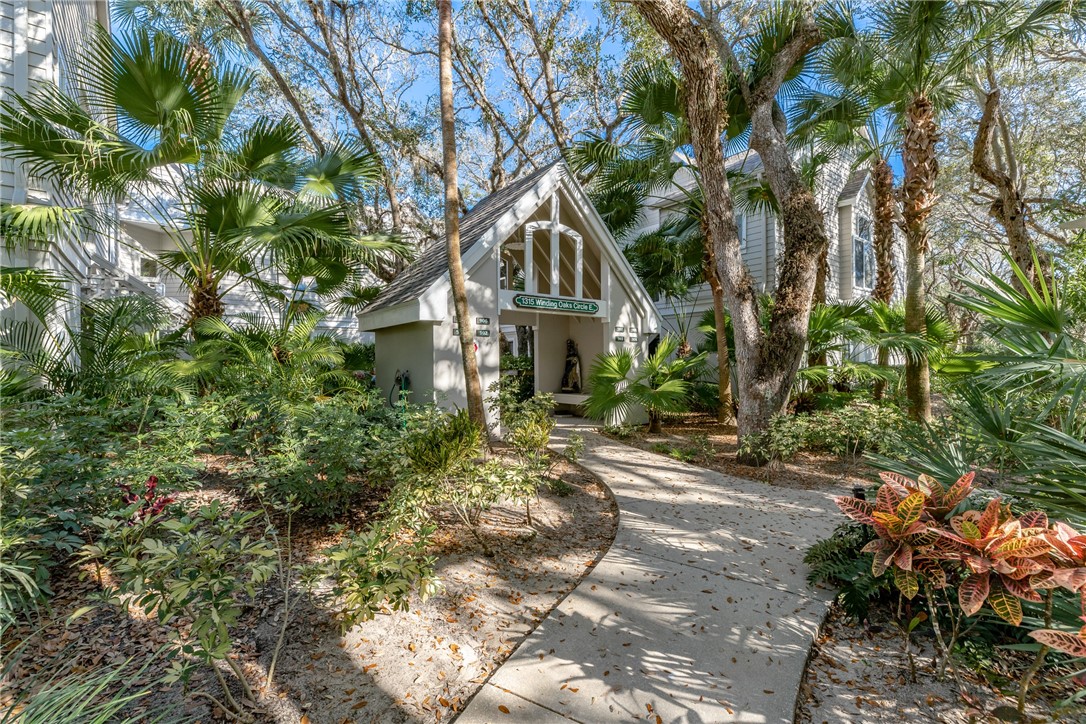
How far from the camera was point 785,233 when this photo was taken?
24.9 feet

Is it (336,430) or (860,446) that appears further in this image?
(860,446)

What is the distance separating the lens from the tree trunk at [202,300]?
284 inches

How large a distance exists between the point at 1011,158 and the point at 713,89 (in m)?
10.6

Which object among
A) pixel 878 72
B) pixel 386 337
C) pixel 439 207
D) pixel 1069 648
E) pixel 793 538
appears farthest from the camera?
pixel 439 207

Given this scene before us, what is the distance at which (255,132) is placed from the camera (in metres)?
7.37

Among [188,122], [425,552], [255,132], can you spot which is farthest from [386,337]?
[425,552]

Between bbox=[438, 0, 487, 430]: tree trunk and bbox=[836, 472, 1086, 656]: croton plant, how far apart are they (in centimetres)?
450

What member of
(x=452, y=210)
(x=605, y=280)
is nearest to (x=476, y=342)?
(x=452, y=210)

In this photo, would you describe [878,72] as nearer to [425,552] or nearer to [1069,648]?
[1069,648]

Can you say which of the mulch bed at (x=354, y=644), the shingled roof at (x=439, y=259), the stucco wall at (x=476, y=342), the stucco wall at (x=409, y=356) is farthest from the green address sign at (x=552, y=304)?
the mulch bed at (x=354, y=644)

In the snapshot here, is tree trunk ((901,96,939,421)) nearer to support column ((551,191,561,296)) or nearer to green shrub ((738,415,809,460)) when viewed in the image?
green shrub ((738,415,809,460))

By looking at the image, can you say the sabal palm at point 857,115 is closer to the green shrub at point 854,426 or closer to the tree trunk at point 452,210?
the green shrub at point 854,426

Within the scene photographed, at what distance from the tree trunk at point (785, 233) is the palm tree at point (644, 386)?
1598 millimetres

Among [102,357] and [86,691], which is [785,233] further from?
[102,357]
